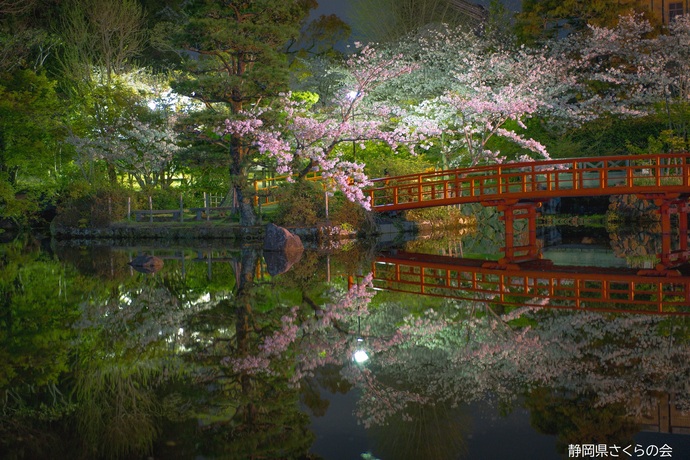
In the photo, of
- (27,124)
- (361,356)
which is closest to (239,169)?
(27,124)

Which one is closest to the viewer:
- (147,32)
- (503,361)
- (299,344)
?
(503,361)

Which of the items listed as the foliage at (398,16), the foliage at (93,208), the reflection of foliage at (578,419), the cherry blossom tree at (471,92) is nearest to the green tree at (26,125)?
the foliage at (93,208)

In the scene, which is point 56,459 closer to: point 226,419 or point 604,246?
point 226,419

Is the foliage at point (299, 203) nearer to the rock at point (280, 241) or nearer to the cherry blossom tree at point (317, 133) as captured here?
the cherry blossom tree at point (317, 133)

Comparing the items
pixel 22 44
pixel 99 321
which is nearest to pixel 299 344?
pixel 99 321

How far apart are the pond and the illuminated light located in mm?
47

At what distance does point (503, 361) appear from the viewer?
8.02 m

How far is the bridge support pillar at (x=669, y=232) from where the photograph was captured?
18.4 m

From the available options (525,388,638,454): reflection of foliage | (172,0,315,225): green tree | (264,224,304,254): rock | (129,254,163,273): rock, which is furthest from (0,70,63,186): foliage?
(525,388,638,454): reflection of foliage

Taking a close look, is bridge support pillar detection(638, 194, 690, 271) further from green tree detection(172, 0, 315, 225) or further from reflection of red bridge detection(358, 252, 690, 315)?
green tree detection(172, 0, 315, 225)

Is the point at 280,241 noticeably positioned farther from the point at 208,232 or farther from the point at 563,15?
the point at 563,15

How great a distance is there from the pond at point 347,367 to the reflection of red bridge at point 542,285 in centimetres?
8

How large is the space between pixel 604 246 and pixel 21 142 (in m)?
23.3

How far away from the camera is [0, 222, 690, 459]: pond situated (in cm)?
571
